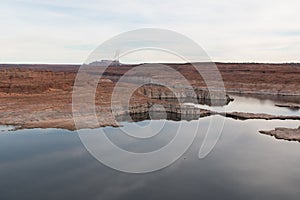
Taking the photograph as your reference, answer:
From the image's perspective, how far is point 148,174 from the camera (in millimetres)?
18469

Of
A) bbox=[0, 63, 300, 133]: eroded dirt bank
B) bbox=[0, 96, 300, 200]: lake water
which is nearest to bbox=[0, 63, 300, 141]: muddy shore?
bbox=[0, 63, 300, 133]: eroded dirt bank

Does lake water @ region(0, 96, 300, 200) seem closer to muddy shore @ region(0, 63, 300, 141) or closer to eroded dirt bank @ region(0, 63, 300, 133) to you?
eroded dirt bank @ region(0, 63, 300, 133)

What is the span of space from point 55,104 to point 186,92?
31475 millimetres

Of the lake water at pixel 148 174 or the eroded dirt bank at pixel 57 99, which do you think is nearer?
the lake water at pixel 148 174

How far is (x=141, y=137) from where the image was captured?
27.6 metres

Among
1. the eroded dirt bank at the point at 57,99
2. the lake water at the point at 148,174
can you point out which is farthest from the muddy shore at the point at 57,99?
the lake water at the point at 148,174

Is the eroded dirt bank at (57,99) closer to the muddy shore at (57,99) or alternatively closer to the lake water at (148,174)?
the muddy shore at (57,99)

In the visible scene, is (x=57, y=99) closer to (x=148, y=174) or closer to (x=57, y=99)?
(x=57, y=99)

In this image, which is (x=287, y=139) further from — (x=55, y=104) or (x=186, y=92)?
(x=186, y=92)

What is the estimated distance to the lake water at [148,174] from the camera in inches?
614

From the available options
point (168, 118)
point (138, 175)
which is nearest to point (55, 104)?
point (168, 118)

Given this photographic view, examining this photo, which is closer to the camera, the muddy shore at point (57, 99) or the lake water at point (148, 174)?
the lake water at point (148, 174)

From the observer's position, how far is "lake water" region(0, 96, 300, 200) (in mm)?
15594

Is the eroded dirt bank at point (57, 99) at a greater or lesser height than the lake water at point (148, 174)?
greater
